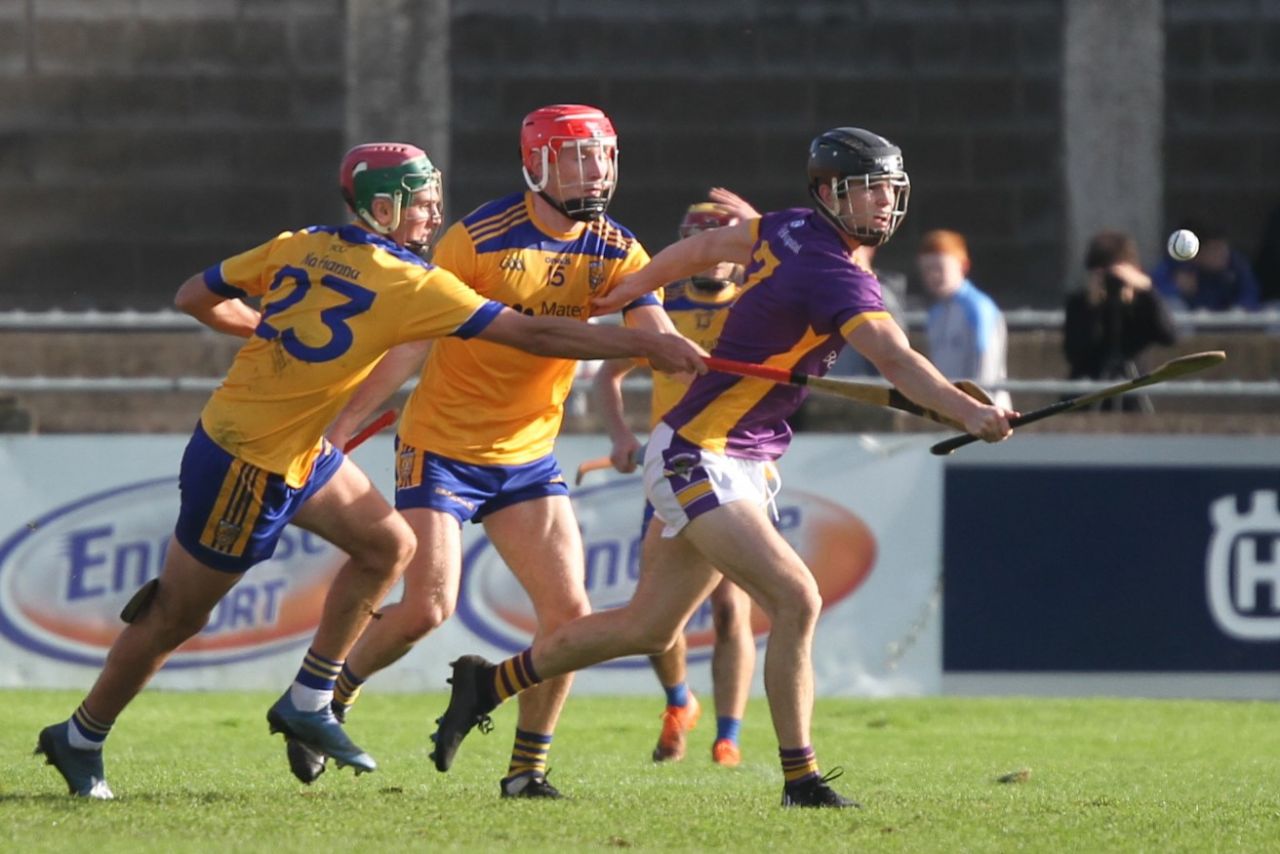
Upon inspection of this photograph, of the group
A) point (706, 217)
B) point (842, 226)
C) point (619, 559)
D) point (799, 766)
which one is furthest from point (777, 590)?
point (619, 559)

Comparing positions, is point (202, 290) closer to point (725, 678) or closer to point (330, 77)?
point (725, 678)

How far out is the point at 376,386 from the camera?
7953 millimetres

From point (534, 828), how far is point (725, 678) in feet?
9.35

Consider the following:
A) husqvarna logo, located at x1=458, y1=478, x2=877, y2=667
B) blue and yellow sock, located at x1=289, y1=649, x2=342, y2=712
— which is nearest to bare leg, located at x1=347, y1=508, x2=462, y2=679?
blue and yellow sock, located at x1=289, y1=649, x2=342, y2=712

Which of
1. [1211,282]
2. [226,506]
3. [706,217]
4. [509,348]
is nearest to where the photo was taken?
[226,506]

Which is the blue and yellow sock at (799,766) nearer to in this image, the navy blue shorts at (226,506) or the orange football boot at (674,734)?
the navy blue shorts at (226,506)

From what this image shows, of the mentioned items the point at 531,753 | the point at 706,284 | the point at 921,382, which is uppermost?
the point at 706,284

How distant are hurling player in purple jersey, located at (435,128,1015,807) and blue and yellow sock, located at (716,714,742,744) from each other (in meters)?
1.96

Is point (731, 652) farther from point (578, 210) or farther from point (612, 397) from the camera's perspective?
point (578, 210)

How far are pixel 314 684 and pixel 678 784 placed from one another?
139cm

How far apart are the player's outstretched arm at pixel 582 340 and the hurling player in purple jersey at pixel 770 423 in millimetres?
365

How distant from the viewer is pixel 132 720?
10445 mm

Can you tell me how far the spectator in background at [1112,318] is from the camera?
12.1 m

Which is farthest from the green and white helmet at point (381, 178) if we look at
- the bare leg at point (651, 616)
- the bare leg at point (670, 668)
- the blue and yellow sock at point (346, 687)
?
the bare leg at point (670, 668)
